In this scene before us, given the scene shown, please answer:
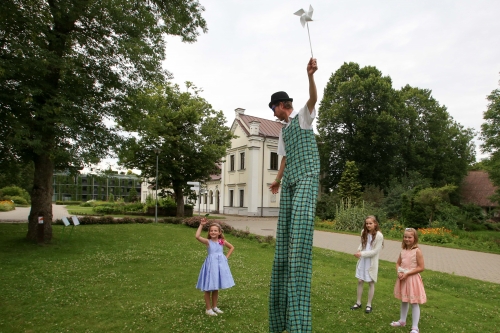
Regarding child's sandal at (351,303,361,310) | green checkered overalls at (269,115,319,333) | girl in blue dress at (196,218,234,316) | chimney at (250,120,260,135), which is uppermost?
chimney at (250,120,260,135)

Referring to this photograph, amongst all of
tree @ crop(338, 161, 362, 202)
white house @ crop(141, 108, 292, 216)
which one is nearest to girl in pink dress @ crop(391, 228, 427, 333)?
tree @ crop(338, 161, 362, 202)

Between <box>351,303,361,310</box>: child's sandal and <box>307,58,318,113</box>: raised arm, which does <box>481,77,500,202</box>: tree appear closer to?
<box>351,303,361,310</box>: child's sandal

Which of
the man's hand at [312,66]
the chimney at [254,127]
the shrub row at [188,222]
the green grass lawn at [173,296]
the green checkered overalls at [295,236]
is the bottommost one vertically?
the shrub row at [188,222]

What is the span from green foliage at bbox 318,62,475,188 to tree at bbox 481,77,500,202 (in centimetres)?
964

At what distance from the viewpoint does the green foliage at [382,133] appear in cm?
3622

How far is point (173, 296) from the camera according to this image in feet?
21.4

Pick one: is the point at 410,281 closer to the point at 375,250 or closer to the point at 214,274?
the point at 375,250

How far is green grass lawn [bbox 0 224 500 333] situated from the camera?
5043 mm

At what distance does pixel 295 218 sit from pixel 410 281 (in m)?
2.95

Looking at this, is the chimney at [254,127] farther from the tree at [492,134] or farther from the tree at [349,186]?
the tree at [492,134]

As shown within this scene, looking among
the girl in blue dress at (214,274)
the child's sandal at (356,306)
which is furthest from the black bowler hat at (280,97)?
the child's sandal at (356,306)

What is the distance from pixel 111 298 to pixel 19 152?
8.10 meters

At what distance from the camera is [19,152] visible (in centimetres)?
1194

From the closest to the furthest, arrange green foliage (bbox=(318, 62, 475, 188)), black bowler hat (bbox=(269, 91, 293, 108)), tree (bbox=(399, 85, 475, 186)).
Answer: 1. black bowler hat (bbox=(269, 91, 293, 108))
2. green foliage (bbox=(318, 62, 475, 188))
3. tree (bbox=(399, 85, 475, 186))
